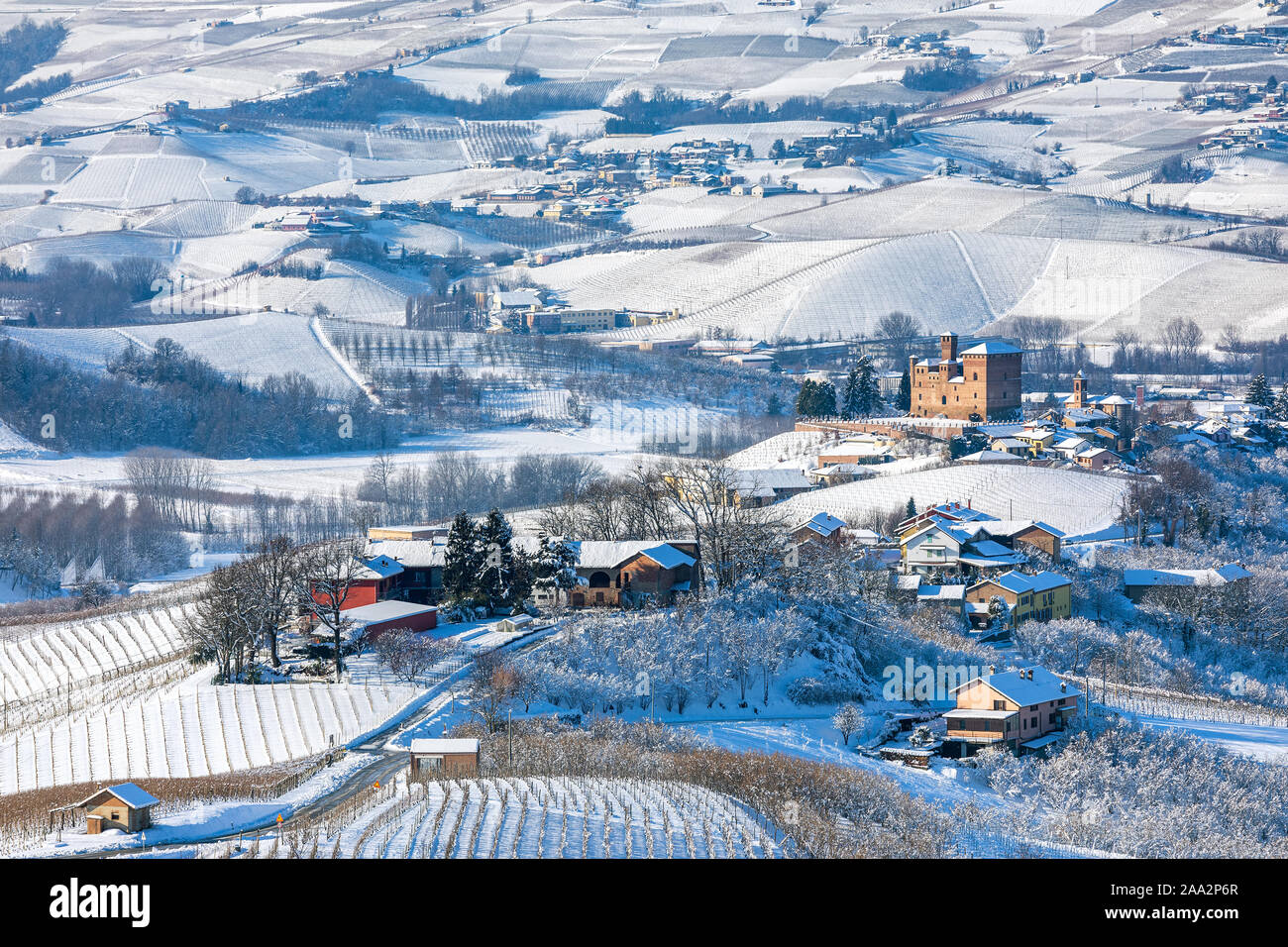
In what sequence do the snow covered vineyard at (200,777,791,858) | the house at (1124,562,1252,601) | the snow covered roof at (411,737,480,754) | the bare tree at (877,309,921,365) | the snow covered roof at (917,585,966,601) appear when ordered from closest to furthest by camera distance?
the snow covered vineyard at (200,777,791,858), the snow covered roof at (411,737,480,754), the snow covered roof at (917,585,966,601), the house at (1124,562,1252,601), the bare tree at (877,309,921,365)

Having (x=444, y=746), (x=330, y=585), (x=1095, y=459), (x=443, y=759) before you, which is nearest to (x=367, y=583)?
(x=330, y=585)

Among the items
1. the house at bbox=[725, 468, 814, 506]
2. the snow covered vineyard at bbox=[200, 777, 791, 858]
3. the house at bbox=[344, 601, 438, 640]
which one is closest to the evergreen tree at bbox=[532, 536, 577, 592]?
the house at bbox=[344, 601, 438, 640]

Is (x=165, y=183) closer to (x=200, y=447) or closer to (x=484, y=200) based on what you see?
(x=484, y=200)

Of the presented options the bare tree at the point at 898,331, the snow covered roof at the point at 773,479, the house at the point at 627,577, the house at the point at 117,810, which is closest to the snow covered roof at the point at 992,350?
the snow covered roof at the point at 773,479

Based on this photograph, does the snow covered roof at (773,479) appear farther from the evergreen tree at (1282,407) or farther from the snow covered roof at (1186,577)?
the evergreen tree at (1282,407)

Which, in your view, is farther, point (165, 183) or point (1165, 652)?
point (165, 183)

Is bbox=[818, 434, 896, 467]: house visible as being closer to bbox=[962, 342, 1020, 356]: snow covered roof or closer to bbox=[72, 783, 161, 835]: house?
bbox=[962, 342, 1020, 356]: snow covered roof

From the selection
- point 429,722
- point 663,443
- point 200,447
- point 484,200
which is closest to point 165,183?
point 484,200
